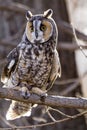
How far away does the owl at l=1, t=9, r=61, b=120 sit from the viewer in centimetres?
356

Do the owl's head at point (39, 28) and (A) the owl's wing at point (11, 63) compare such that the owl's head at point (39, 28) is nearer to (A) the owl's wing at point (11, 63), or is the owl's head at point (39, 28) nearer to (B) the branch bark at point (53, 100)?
(A) the owl's wing at point (11, 63)

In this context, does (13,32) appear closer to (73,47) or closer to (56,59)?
(73,47)

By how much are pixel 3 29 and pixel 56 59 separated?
7.94ft

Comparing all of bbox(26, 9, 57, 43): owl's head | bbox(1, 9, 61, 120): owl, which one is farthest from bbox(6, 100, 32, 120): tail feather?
bbox(26, 9, 57, 43): owl's head

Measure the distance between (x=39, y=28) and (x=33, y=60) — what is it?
8.5 inches

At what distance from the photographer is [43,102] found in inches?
126

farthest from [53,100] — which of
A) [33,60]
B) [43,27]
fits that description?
[43,27]

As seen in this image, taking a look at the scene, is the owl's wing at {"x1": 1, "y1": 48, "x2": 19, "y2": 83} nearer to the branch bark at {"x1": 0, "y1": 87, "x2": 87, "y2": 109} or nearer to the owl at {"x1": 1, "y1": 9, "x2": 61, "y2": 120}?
the owl at {"x1": 1, "y1": 9, "x2": 61, "y2": 120}

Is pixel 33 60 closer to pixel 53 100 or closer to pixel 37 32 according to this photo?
pixel 37 32

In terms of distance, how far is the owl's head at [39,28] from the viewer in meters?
3.49

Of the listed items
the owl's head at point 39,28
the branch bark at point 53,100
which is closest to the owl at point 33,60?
the owl's head at point 39,28

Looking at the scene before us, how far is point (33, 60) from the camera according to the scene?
357 cm

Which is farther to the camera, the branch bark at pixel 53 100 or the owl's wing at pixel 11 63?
the owl's wing at pixel 11 63

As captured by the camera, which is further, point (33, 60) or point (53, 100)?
point (33, 60)
